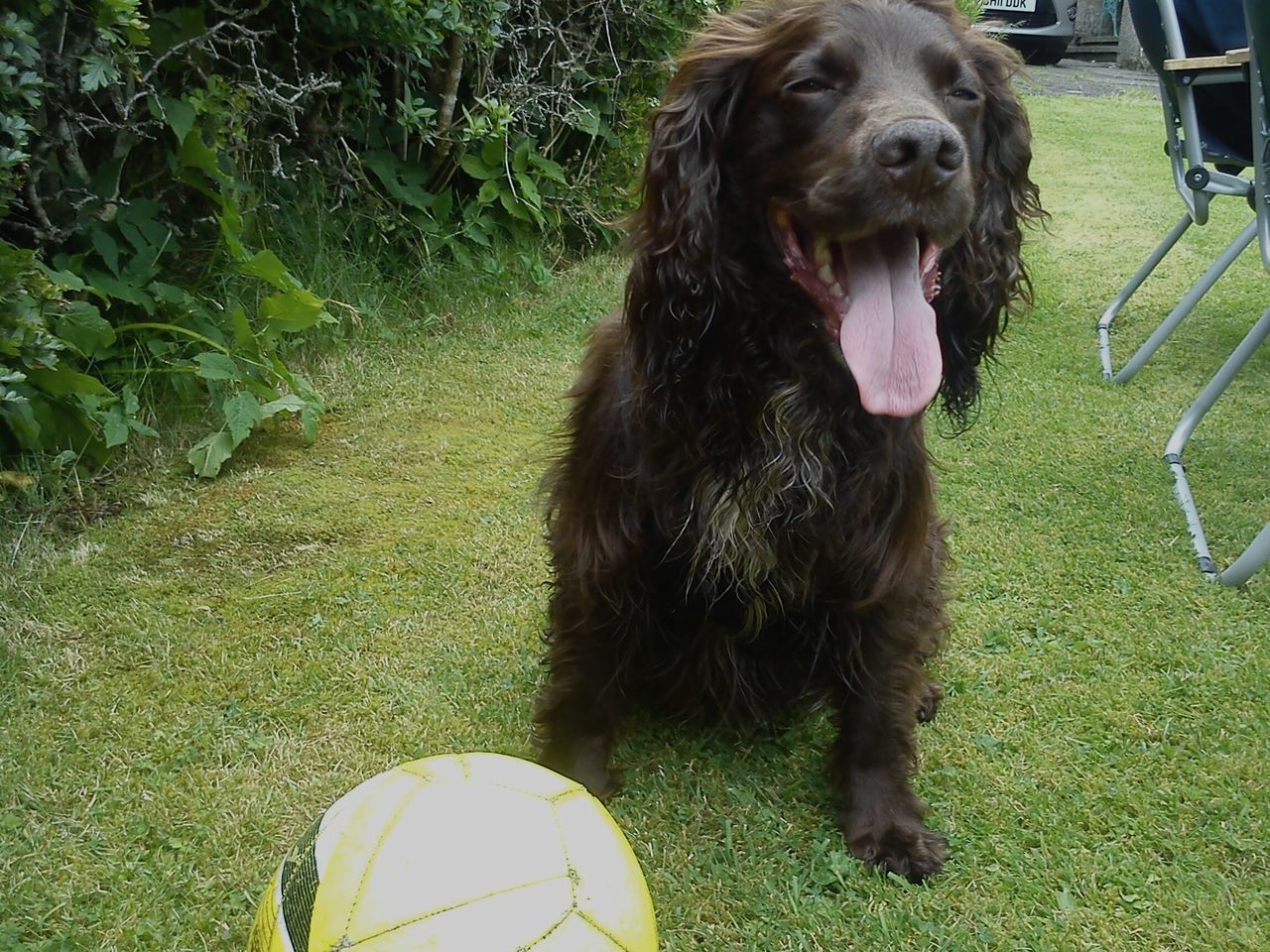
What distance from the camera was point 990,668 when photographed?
283 cm

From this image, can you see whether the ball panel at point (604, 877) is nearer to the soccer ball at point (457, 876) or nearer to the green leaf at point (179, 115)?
the soccer ball at point (457, 876)

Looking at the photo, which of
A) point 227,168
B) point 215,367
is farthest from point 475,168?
point 215,367

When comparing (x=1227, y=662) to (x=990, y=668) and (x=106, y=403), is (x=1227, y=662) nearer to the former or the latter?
(x=990, y=668)

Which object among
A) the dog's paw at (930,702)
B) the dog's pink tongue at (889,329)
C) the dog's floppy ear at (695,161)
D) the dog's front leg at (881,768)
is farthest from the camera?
the dog's paw at (930,702)

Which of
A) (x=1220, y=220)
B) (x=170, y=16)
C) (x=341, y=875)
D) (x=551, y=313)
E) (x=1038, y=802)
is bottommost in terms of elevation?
(x=1220, y=220)

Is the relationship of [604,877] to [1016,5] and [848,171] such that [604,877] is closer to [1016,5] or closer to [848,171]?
[848,171]

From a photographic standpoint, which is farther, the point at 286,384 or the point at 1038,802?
the point at 286,384

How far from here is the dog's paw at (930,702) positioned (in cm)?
260

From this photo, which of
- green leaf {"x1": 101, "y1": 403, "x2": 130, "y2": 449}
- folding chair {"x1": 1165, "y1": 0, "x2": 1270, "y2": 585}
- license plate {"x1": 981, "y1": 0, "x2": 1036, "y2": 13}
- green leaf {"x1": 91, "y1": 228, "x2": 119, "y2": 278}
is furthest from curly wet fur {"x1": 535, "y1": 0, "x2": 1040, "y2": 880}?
license plate {"x1": 981, "y1": 0, "x2": 1036, "y2": 13}

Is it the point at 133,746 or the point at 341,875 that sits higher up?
the point at 341,875

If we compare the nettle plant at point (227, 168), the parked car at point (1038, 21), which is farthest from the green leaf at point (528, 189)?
the parked car at point (1038, 21)

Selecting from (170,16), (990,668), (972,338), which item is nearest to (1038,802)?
(990,668)

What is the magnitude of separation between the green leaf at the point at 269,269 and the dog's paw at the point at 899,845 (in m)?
2.75

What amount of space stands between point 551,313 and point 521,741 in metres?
3.08
